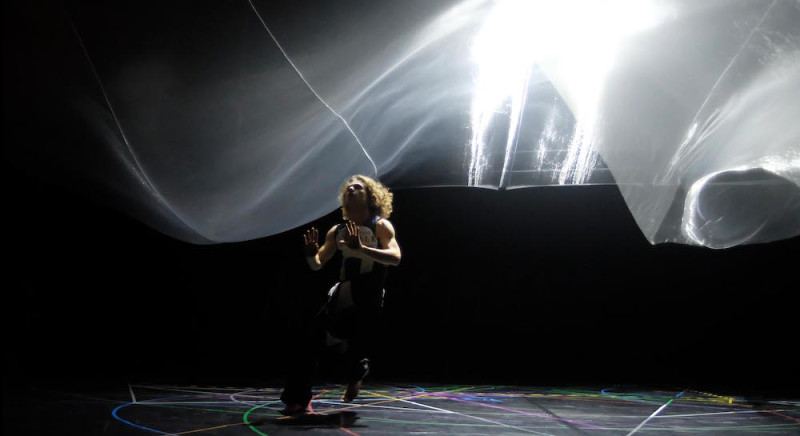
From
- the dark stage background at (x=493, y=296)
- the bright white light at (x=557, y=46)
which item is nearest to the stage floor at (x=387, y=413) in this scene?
the dark stage background at (x=493, y=296)

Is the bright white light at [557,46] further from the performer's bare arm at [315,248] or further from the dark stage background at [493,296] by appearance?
the dark stage background at [493,296]

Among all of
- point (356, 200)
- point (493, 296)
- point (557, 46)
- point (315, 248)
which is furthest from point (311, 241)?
point (493, 296)

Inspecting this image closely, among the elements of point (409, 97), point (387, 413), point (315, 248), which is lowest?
point (387, 413)

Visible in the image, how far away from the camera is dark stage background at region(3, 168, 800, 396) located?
12.8 ft

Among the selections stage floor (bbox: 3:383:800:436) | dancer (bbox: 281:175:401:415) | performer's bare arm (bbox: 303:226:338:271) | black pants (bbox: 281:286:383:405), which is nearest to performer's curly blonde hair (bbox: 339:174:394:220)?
dancer (bbox: 281:175:401:415)

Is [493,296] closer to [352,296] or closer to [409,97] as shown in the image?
[352,296]

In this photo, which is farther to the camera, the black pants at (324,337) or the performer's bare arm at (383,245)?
the black pants at (324,337)

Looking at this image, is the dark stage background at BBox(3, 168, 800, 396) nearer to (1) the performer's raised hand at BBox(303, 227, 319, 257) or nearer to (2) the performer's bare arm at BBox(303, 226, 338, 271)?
(2) the performer's bare arm at BBox(303, 226, 338, 271)

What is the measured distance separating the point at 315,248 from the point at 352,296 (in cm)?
25

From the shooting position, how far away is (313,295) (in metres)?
4.03

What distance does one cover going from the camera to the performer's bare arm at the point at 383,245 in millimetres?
1887

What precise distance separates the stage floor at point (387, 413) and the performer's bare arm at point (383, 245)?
24.0 inches

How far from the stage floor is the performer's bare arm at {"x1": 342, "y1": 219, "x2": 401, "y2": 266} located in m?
0.61

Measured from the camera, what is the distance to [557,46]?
1.46m
